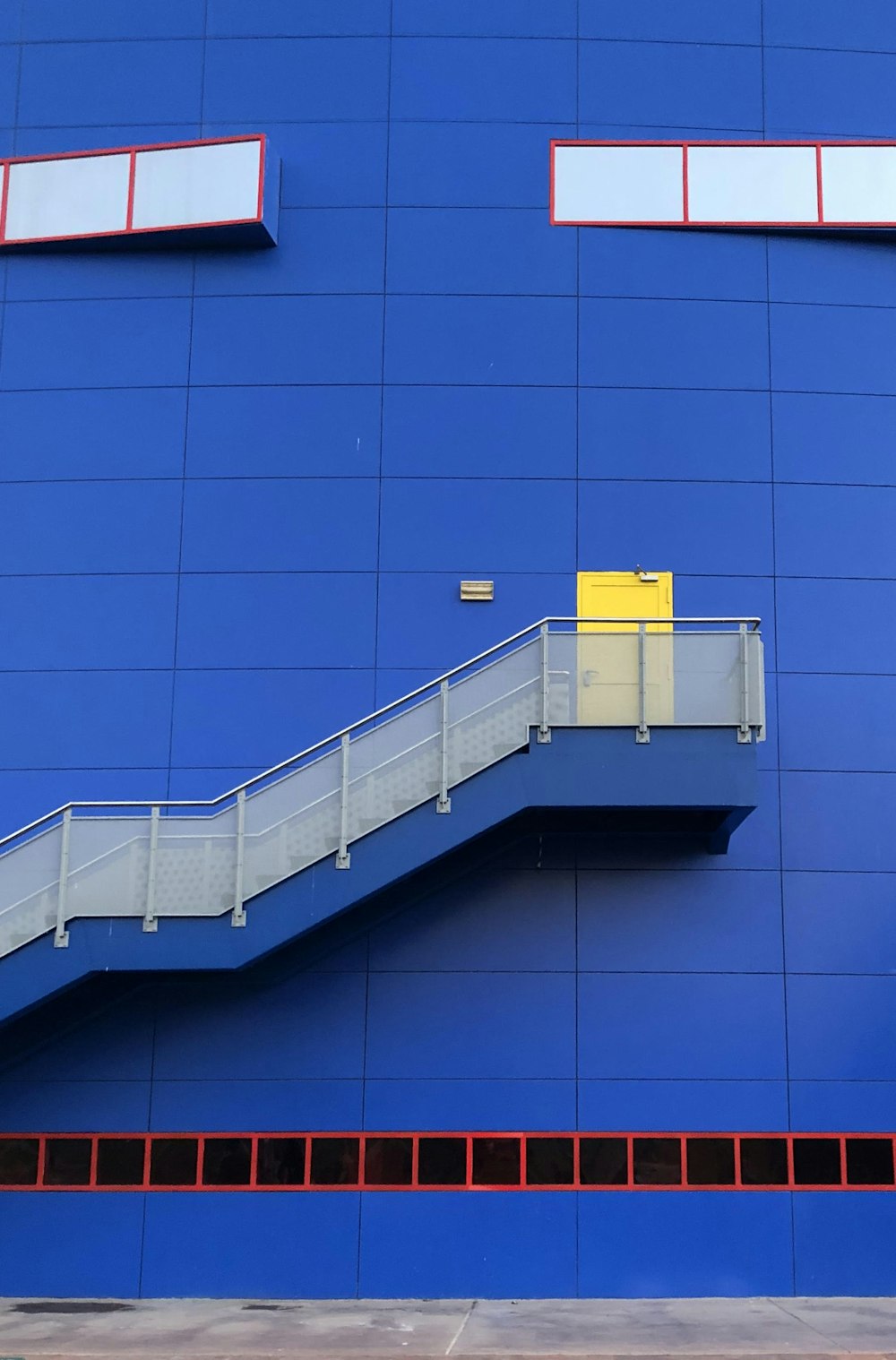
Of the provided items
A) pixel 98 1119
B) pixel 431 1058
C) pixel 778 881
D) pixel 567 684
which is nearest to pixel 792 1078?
pixel 778 881

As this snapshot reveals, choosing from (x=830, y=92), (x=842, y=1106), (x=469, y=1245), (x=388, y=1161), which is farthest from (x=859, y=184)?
(x=469, y=1245)

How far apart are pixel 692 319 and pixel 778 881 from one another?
7.09 metres

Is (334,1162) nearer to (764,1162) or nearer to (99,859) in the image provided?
(99,859)

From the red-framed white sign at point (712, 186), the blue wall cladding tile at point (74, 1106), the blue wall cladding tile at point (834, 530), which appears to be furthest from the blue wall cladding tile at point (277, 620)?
the red-framed white sign at point (712, 186)

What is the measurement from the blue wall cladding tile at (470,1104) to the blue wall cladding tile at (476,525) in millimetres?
6038

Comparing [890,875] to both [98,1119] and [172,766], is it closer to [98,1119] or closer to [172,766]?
[172,766]

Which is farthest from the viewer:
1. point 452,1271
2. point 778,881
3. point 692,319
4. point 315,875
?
point 692,319

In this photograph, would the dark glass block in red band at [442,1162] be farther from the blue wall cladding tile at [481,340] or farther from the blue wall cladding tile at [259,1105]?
the blue wall cladding tile at [481,340]

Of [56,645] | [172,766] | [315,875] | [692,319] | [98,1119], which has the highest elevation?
[692,319]

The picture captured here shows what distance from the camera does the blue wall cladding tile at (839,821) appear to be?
15.6 metres

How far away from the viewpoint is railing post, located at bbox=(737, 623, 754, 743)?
1358 centimetres

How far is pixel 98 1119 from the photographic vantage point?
15.1 m

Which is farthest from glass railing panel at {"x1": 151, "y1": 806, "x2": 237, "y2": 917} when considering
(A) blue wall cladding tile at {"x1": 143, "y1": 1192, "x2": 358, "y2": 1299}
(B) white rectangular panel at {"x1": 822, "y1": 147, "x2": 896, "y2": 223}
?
→ (B) white rectangular panel at {"x1": 822, "y1": 147, "x2": 896, "y2": 223}

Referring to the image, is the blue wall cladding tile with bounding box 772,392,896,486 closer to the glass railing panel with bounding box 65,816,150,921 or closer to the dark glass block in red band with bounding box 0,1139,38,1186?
the glass railing panel with bounding box 65,816,150,921
